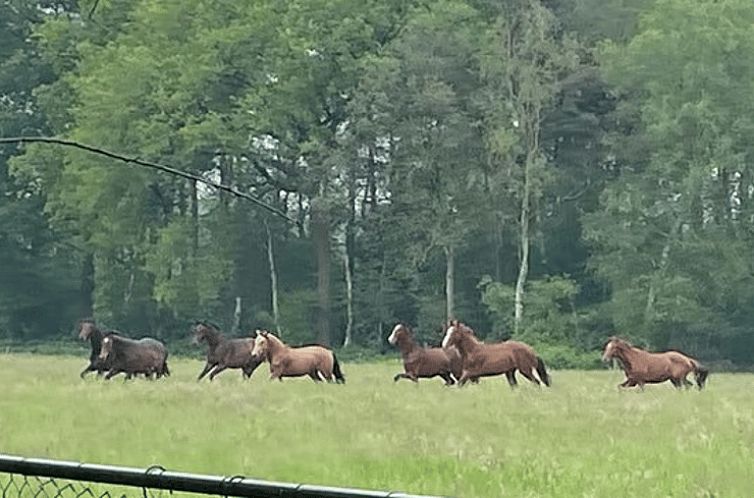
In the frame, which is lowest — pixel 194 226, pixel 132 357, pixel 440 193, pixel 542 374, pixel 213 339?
pixel 542 374

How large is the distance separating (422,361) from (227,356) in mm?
1435

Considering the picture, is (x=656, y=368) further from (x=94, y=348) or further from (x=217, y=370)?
(x=94, y=348)

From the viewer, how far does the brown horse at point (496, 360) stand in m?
8.34

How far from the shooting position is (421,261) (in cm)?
1365

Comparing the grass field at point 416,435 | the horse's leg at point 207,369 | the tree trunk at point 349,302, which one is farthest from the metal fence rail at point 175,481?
the tree trunk at point 349,302

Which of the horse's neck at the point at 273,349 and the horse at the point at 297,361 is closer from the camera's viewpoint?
the horse at the point at 297,361

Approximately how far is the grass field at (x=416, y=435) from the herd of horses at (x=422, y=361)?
3.08 feet

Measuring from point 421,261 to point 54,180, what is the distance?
137 inches

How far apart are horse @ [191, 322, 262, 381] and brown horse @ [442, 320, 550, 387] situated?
4.50 feet

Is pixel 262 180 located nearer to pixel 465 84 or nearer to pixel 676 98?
pixel 465 84

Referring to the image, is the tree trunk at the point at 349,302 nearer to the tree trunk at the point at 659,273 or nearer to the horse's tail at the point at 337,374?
the tree trunk at the point at 659,273

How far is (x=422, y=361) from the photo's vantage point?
29.0 feet

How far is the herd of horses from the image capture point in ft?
27.5

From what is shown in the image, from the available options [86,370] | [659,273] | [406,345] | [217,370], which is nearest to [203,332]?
[217,370]
